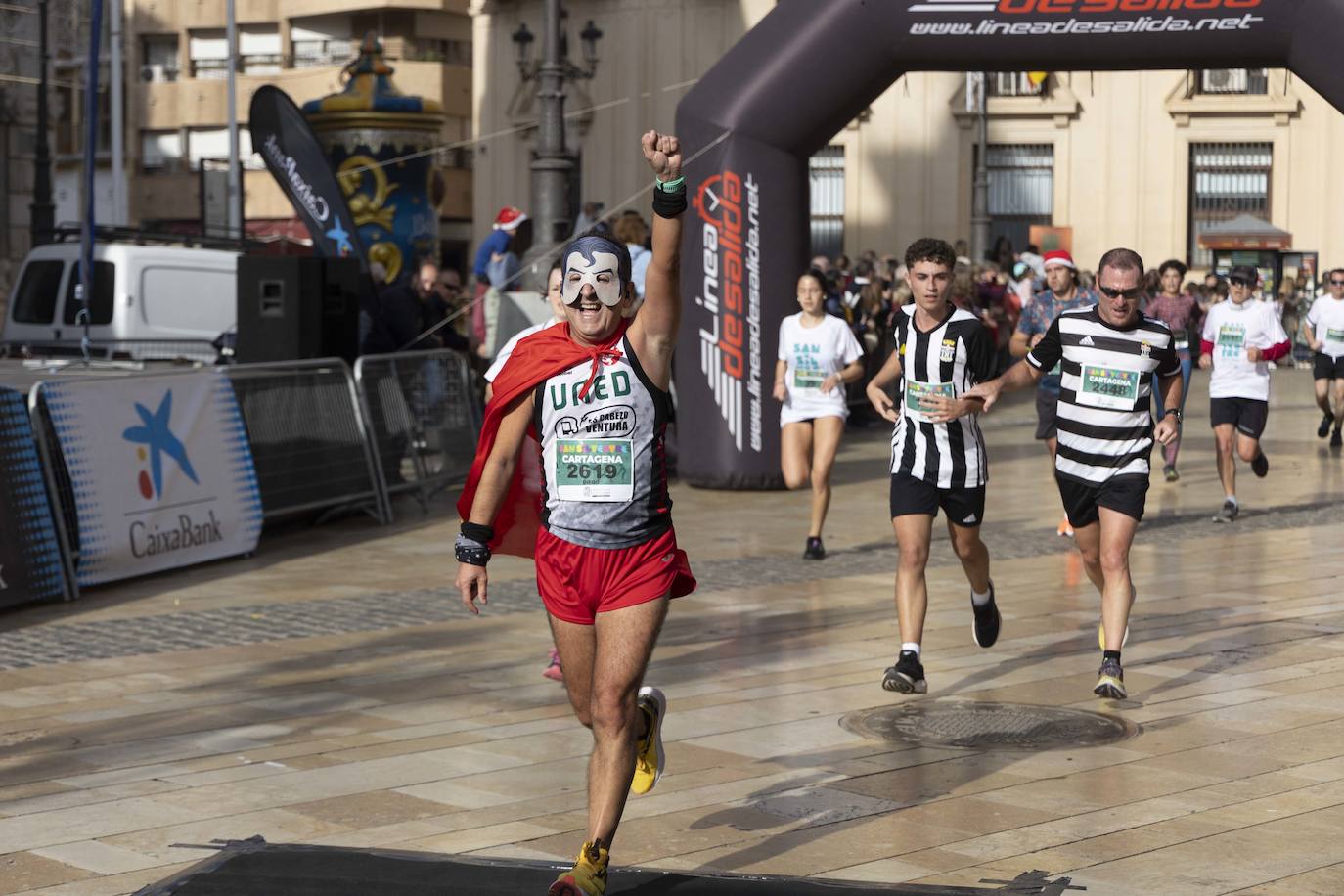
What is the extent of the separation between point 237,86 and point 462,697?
161 ft

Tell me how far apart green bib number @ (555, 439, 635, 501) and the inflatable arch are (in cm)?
914

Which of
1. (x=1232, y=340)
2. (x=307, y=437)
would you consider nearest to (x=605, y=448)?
(x=307, y=437)

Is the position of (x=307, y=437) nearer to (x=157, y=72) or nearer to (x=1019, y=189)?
(x=1019, y=189)

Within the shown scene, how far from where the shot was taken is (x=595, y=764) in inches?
210

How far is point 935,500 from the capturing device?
8.41m

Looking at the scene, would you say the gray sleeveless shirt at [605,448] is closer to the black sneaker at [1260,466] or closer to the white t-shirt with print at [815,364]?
the white t-shirt with print at [815,364]

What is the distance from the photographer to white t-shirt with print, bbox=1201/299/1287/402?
49.3 ft

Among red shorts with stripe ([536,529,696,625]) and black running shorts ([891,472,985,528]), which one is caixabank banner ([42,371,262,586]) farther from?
red shorts with stripe ([536,529,696,625])

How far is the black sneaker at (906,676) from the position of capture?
806cm

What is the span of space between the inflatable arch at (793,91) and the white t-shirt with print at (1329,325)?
690 cm

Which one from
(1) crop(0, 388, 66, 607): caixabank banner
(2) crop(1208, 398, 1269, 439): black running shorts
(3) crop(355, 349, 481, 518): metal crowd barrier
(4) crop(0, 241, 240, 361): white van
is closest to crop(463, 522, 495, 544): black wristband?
(1) crop(0, 388, 66, 607): caixabank banner

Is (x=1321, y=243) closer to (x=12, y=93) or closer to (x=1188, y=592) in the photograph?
(x=12, y=93)

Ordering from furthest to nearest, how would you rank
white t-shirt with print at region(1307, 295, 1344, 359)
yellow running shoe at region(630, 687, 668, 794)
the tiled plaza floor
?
white t-shirt with print at region(1307, 295, 1344, 359) → the tiled plaza floor → yellow running shoe at region(630, 687, 668, 794)

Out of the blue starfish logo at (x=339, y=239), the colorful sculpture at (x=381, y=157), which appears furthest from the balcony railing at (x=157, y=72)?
the blue starfish logo at (x=339, y=239)
